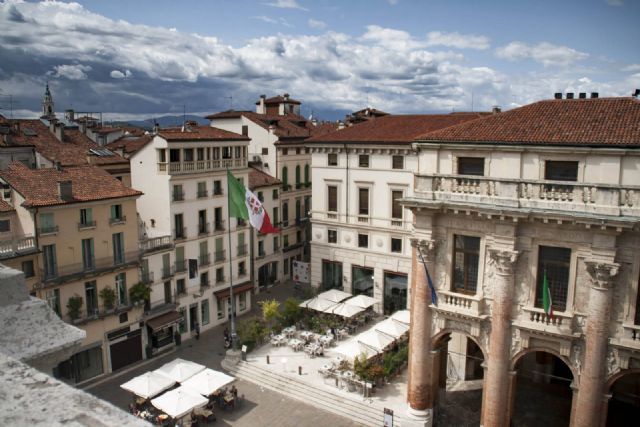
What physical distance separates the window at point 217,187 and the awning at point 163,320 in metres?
10.8

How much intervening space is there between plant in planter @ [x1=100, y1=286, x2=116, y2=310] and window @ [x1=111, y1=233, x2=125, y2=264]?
2088mm

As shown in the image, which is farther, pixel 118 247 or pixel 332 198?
pixel 332 198

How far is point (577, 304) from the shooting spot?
23.4 m

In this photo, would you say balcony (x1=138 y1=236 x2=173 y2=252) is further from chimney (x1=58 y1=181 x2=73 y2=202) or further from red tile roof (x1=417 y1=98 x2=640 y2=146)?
red tile roof (x1=417 y1=98 x2=640 y2=146)

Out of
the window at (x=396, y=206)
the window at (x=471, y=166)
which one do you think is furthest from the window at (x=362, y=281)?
the window at (x=471, y=166)

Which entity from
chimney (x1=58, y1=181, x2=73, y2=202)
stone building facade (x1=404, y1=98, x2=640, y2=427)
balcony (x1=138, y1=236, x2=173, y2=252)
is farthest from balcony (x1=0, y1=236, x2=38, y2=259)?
stone building facade (x1=404, y1=98, x2=640, y2=427)

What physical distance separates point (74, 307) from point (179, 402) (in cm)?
1054

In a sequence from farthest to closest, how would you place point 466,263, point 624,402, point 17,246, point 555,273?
point 17,246 → point 624,402 → point 466,263 → point 555,273

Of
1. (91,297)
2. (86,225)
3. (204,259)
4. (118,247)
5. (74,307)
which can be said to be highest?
(86,225)

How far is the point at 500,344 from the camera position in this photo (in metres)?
24.8

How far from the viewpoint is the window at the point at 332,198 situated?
48.2 metres

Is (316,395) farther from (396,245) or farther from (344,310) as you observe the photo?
(396,245)

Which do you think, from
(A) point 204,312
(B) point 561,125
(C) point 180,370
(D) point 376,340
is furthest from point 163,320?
(B) point 561,125

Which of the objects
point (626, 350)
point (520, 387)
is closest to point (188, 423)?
point (520, 387)
